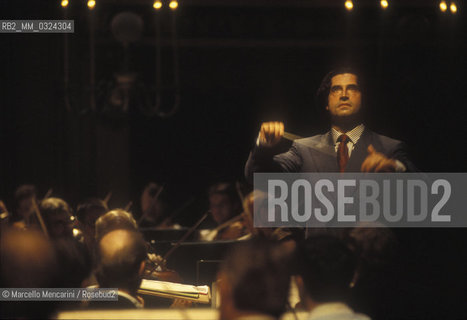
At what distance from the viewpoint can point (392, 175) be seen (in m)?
3.74

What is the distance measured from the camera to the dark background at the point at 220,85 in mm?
7969

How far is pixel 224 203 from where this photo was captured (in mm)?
5977

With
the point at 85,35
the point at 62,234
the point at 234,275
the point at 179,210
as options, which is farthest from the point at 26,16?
the point at 234,275

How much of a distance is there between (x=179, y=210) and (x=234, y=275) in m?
6.64

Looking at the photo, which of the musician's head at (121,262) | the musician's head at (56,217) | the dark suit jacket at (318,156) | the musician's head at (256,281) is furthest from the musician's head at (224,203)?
the musician's head at (256,281)

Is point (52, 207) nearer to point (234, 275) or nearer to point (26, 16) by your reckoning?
point (234, 275)

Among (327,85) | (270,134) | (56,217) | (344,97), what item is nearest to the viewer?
(270,134)

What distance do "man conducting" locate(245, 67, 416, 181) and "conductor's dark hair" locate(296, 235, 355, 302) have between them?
1224mm

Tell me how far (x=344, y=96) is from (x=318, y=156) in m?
0.31

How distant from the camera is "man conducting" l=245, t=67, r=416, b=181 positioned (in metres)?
3.93

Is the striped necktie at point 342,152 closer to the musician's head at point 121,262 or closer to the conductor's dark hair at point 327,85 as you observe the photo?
the conductor's dark hair at point 327,85

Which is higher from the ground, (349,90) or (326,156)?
(349,90)

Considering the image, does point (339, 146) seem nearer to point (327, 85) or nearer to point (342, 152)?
point (342, 152)

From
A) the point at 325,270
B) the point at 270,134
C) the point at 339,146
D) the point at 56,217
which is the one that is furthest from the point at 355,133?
the point at 56,217
